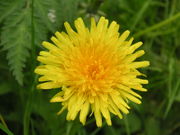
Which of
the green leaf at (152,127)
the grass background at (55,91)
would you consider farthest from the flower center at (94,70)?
the green leaf at (152,127)

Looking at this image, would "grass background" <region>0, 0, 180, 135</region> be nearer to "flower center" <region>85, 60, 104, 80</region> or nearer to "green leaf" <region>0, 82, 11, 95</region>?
"green leaf" <region>0, 82, 11, 95</region>

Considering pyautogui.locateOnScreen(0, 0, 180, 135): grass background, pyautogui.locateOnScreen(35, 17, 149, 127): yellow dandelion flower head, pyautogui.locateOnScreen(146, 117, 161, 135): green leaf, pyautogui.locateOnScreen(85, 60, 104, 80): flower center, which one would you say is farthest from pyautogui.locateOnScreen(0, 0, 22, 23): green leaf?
pyautogui.locateOnScreen(146, 117, 161, 135): green leaf

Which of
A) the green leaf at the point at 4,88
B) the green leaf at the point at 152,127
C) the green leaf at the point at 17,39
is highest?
the green leaf at the point at 17,39

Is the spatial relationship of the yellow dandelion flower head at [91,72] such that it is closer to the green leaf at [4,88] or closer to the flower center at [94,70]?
the flower center at [94,70]

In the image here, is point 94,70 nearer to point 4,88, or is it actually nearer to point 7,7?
point 7,7

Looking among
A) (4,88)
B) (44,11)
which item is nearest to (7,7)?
(44,11)

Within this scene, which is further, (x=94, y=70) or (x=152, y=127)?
(x=152, y=127)
